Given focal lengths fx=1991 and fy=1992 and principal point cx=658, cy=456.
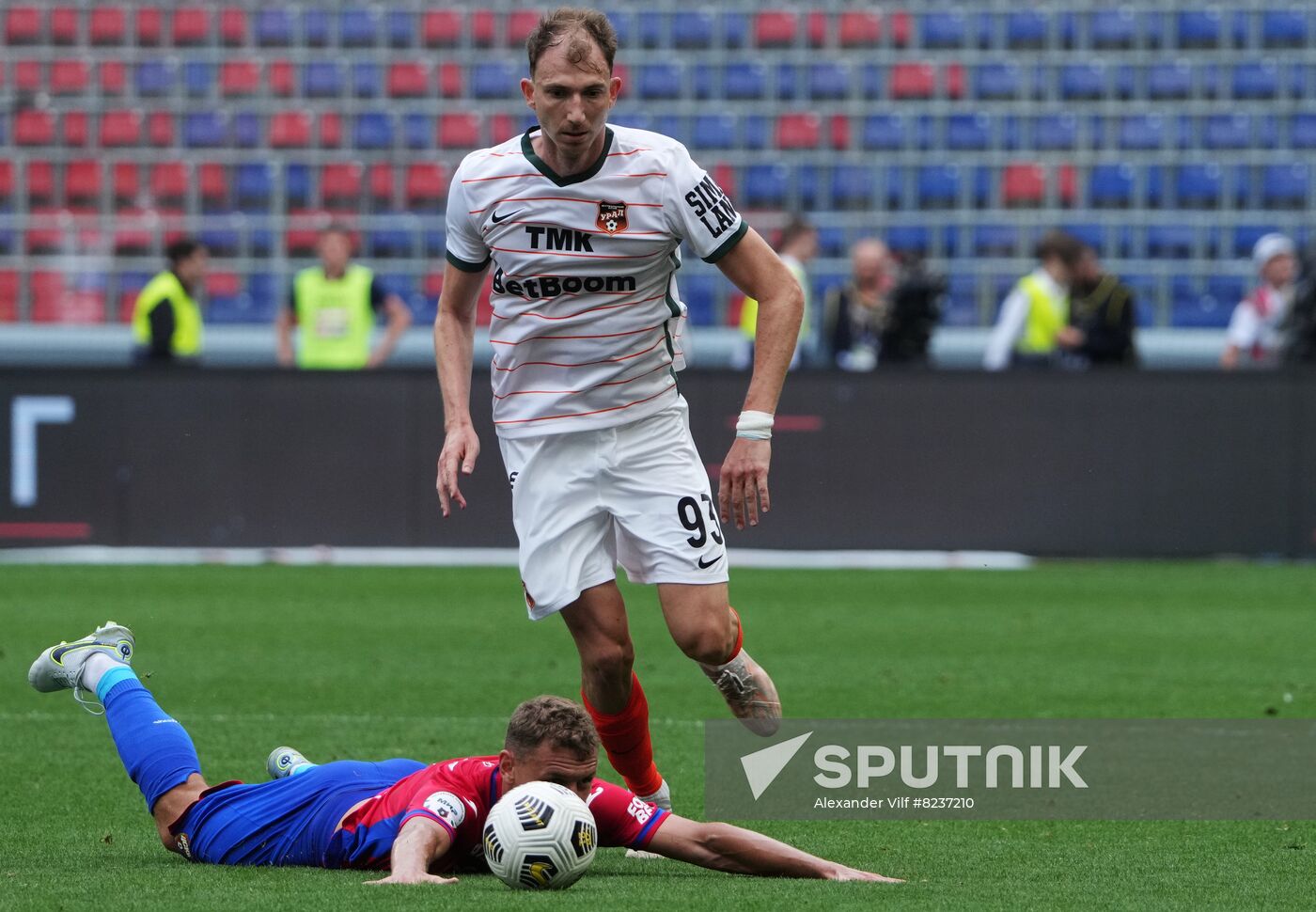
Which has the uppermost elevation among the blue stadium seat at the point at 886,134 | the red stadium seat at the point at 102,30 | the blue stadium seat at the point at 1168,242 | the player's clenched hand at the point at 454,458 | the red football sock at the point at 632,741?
the red stadium seat at the point at 102,30

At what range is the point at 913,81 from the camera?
69.8 ft

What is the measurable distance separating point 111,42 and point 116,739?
18111 mm

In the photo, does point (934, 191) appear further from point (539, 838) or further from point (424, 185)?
point (539, 838)

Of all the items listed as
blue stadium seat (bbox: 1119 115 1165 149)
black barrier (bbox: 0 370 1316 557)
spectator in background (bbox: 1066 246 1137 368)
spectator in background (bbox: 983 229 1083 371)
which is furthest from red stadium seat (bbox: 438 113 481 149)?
spectator in background (bbox: 1066 246 1137 368)

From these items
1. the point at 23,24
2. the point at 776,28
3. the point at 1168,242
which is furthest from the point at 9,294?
the point at 1168,242

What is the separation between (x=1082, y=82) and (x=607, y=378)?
16902 mm

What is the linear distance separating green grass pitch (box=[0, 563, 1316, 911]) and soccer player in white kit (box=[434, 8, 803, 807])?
67cm

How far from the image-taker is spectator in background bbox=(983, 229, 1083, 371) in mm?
14359

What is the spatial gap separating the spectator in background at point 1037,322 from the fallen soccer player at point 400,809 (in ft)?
32.5

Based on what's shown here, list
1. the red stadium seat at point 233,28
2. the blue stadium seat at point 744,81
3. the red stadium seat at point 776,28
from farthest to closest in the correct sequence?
1. the red stadium seat at point 233,28
2. the red stadium seat at point 776,28
3. the blue stadium seat at point 744,81

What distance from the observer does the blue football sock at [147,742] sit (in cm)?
499

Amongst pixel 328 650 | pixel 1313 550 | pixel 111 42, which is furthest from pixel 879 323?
pixel 111 42

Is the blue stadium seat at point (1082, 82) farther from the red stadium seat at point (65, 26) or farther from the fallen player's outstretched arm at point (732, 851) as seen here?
the fallen player's outstretched arm at point (732, 851)

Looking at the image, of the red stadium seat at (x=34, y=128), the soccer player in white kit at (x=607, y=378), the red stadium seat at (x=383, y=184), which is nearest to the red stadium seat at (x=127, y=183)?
the red stadium seat at (x=34, y=128)
